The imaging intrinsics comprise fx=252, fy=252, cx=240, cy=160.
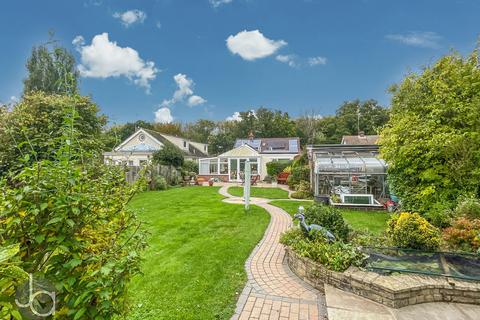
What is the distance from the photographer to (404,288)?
13.3 ft

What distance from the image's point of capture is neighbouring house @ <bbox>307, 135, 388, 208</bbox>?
12855mm

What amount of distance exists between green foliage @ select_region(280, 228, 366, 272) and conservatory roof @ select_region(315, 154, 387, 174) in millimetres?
9112

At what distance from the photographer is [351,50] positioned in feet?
50.2

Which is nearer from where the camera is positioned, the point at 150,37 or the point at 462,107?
the point at 462,107

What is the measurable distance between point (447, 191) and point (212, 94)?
988 inches

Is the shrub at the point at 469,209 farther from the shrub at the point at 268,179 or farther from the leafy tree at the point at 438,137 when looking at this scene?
the shrub at the point at 268,179

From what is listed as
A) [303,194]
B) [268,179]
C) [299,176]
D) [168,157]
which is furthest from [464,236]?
[168,157]

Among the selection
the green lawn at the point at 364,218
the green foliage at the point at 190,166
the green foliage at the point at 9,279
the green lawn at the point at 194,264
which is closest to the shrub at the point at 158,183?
the green foliage at the point at 190,166

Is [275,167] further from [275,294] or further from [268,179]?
[275,294]

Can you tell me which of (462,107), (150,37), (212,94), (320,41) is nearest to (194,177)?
(212,94)

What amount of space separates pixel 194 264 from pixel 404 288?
4.01 metres

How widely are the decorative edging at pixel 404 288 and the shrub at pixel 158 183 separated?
16932mm

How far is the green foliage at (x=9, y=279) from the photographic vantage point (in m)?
1.26

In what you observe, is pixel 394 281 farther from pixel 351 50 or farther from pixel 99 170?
pixel 351 50
